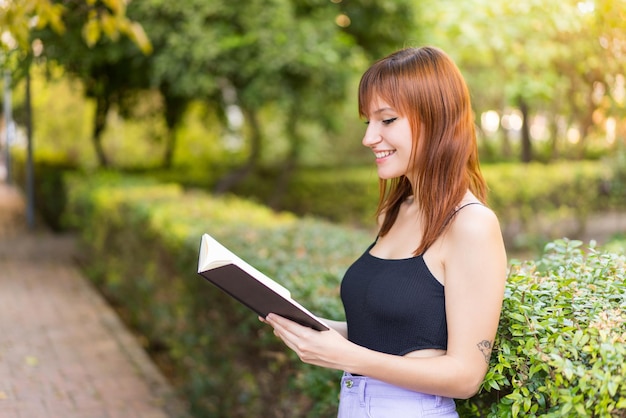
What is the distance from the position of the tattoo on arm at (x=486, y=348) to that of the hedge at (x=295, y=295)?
99mm

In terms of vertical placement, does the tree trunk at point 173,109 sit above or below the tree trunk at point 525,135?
above

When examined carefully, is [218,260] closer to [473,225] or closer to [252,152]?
[473,225]

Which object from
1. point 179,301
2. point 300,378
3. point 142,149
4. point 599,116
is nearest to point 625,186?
point 599,116

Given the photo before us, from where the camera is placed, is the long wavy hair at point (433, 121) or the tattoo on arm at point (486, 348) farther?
the long wavy hair at point (433, 121)

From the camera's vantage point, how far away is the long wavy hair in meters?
2.16

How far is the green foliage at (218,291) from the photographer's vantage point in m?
4.00

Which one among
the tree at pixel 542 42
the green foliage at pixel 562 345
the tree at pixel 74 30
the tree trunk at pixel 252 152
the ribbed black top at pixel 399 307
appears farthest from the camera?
the tree trunk at pixel 252 152

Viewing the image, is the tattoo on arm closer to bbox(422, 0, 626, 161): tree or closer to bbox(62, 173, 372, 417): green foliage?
bbox(62, 173, 372, 417): green foliage

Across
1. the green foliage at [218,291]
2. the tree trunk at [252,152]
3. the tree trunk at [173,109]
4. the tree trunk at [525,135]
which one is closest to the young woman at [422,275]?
the green foliage at [218,291]

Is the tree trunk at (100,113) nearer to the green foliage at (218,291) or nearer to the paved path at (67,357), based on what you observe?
the paved path at (67,357)

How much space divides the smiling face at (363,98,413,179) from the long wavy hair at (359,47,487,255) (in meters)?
0.02

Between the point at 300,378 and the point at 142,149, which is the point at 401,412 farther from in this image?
the point at 142,149

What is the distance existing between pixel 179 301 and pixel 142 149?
51.7 ft

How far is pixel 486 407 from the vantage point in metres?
2.43
